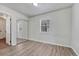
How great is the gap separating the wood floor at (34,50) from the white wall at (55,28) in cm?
16

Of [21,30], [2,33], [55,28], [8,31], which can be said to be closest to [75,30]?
[55,28]

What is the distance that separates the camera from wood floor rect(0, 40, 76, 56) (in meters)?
2.56

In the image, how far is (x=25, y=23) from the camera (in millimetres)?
2873

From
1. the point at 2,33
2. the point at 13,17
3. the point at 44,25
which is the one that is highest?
the point at 13,17

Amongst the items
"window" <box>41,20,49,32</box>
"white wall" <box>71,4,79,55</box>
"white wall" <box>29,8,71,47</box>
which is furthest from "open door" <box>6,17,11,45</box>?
"white wall" <box>71,4,79,55</box>

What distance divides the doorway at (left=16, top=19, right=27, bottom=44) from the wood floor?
0.15 meters

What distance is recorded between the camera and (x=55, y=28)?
282 cm

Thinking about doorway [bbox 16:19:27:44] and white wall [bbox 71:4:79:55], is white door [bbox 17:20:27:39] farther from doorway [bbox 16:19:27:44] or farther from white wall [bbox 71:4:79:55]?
white wall [bbox 71:4:79:55]

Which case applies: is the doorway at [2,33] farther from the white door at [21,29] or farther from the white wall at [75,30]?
the white wall at [75,30]

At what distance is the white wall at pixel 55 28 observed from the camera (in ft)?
9.04

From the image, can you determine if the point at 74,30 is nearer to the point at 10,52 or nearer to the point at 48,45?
the point at 48,45

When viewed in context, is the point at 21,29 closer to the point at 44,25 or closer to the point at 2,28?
the point at 2,28

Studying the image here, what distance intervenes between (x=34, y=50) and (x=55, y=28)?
82 cm

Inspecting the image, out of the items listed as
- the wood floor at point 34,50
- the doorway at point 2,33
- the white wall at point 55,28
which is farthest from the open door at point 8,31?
the white wall at point 55,28
